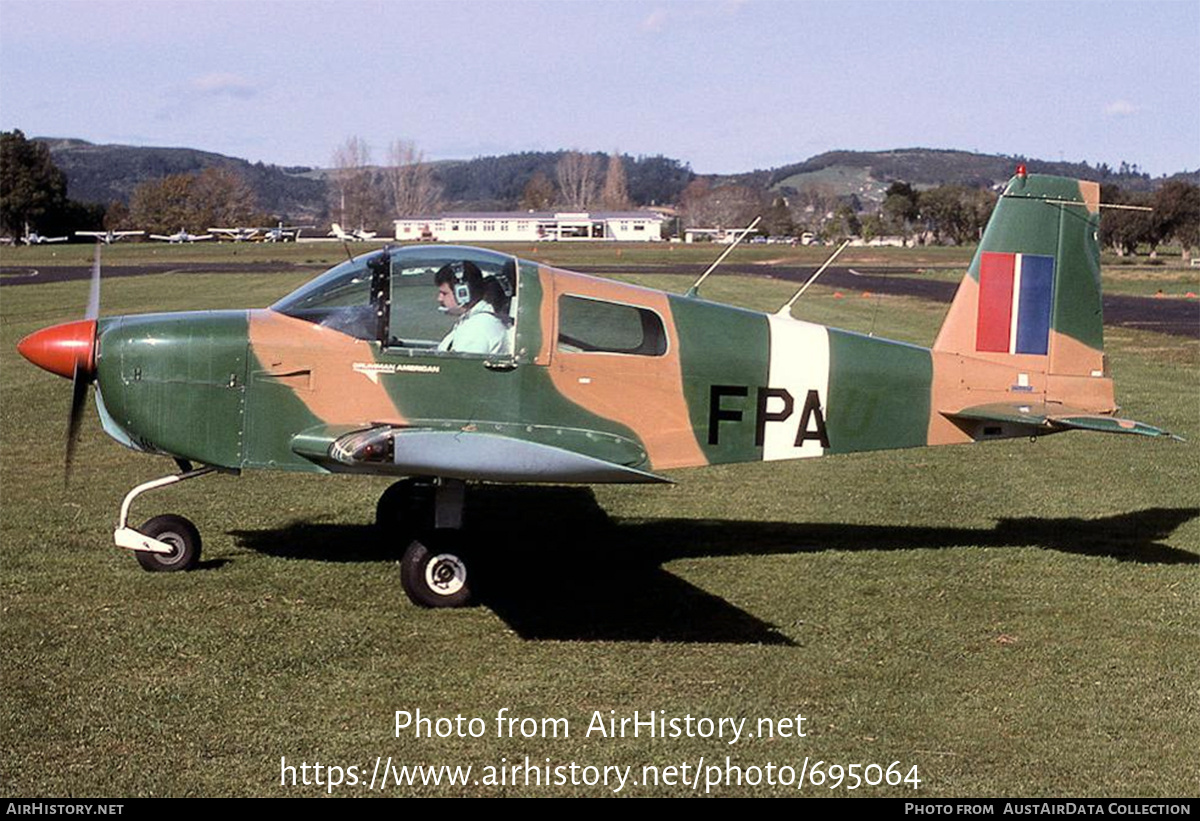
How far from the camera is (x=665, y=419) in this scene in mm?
9109

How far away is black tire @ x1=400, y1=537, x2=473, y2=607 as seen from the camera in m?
8.40

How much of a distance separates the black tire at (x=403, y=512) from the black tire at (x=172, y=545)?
157 cm

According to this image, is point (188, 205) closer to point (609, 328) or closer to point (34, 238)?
point (34, 238)

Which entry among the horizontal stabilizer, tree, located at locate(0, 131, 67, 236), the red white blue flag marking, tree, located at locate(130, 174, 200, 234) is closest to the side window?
the horizontal stabilizer

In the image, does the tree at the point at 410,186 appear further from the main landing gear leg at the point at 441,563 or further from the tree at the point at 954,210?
the main landing gear leg at the point at 441,563

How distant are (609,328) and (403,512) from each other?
2.41 meters

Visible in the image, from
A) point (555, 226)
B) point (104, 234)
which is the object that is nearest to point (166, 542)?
point (104, 234)

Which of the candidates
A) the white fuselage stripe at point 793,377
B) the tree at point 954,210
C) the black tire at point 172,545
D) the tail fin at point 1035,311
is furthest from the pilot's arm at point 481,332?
the tree at point 954,210

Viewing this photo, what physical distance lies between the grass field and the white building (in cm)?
13634

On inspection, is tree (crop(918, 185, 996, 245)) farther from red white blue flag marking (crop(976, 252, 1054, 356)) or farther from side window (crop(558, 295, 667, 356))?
side window (crop(558, 295, 667, 356))

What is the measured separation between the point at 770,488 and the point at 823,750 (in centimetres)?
666

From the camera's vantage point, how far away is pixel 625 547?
403 inches
